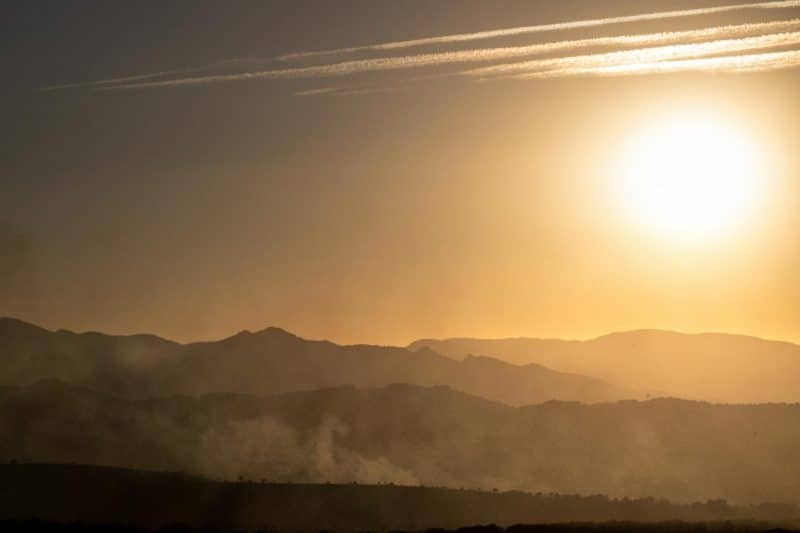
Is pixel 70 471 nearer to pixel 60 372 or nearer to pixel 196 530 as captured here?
pixel 196 530

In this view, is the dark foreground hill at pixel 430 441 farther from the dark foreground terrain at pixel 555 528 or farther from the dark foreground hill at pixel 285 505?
the dark foreground terrain at pixel 555 528

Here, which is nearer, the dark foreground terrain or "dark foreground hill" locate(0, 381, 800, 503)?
the dark foreground terrain

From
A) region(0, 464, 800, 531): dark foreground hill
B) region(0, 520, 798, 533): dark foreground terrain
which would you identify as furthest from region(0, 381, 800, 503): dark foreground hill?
region(0, 520, 798, 533): dark foreground terrain

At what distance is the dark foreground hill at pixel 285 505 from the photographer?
256ft

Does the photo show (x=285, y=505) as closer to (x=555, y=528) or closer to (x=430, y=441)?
(x=555, y=528)

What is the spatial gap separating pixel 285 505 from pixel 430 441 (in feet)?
135

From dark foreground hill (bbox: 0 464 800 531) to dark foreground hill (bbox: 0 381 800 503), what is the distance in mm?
15035

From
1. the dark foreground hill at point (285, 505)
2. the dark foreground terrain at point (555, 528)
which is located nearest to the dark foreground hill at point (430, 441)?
Answer: the dark foreground hill at point (285, 505)

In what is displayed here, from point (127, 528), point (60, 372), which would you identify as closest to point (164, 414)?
→ point (127, 528)

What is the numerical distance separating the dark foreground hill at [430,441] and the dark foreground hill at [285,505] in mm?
15035

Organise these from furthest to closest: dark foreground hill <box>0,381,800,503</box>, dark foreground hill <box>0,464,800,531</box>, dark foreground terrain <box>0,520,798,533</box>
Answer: dark foreground hill <box>0,381,800,503</box>
dark foreground hill <box>0,464,800,531</box>
dark foreground terrain <box>0,520,798,533</box>

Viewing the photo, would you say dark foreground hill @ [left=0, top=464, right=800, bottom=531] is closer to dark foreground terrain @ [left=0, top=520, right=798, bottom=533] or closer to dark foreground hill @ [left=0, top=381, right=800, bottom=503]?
dark foreground terrain @ [left=0, top=520, right=798, bottom=533]

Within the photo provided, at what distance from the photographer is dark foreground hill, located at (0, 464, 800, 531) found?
7800cm

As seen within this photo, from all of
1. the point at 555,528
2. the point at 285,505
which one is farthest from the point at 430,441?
the point at 555,528
